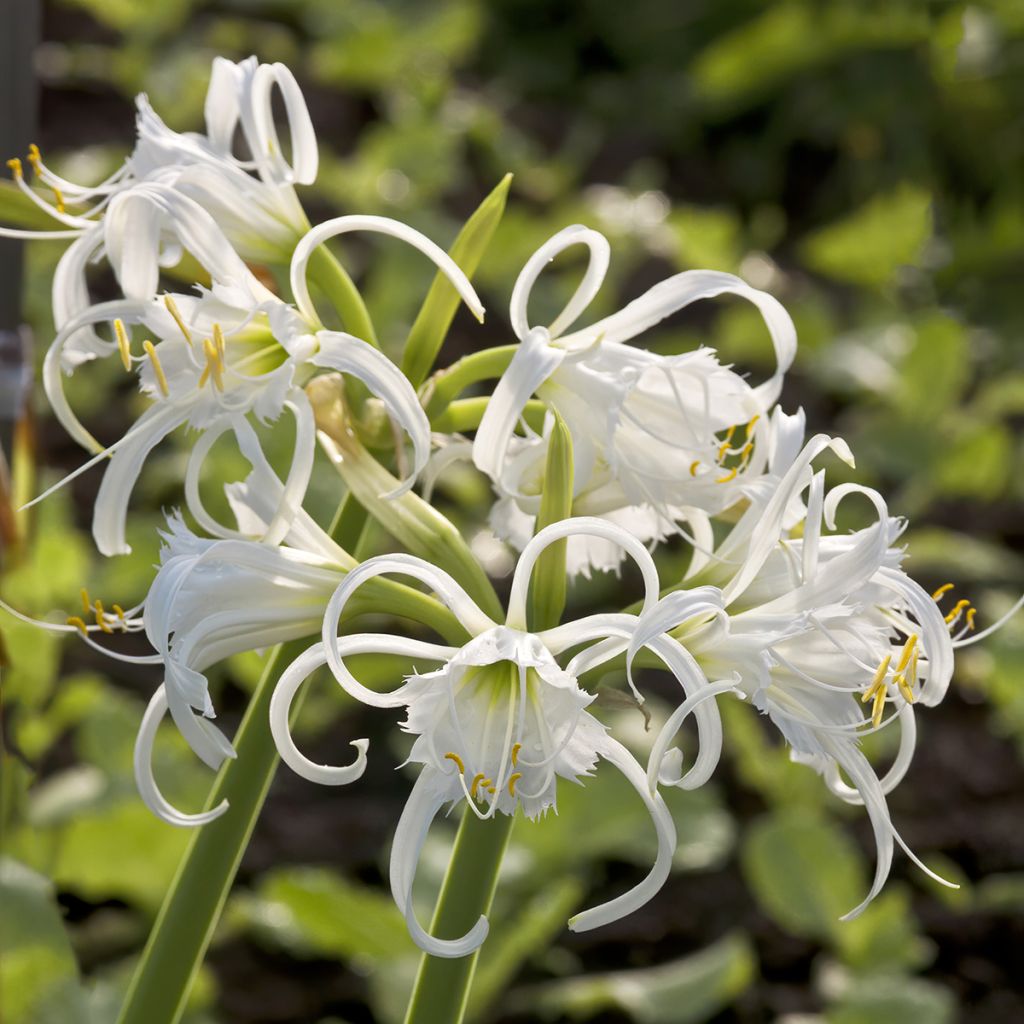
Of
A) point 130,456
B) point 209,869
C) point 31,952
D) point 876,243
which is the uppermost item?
point 130,456

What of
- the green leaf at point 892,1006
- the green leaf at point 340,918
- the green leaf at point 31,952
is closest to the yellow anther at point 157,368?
the green leaf at point 31,952

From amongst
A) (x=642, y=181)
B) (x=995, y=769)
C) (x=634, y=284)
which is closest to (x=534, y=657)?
(x=995, y=769)

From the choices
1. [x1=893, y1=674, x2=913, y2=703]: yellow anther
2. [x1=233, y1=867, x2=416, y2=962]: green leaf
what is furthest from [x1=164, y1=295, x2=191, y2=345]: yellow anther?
[x1=233, y1=867, x2=416, y2=962]: green leaf

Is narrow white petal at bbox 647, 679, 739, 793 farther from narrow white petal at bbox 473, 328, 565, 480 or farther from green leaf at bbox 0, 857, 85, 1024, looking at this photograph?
green leaf at bbox 0, 857, 85, 1024

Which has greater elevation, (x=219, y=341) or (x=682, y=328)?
(x=219, y=341)

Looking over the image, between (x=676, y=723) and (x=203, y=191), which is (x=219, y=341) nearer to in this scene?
(x=203, y=191)

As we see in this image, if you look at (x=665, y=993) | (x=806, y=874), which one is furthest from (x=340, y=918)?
(x=806, y=874)
